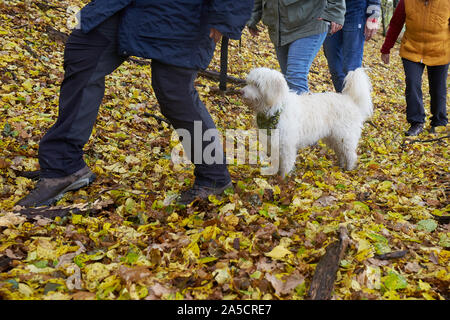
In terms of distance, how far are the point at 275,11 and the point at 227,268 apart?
3.34 meters

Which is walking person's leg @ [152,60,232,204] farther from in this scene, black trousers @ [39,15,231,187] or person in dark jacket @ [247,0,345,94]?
person in dark jacket @ [247,0,345,94]

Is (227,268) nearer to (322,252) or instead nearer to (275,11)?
(322,252)

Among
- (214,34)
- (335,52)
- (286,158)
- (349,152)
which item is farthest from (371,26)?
(214,34)

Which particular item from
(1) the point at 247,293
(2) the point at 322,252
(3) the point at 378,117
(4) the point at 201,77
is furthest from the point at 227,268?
(3) the point at 378,117

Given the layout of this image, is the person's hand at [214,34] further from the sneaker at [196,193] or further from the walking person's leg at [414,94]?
the walking person's leg at [414,94]

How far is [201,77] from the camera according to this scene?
7094 millimetres

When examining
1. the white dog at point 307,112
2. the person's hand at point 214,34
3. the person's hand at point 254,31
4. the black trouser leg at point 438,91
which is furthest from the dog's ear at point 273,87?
the black trouser leg at point 438,91

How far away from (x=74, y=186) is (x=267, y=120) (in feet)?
6.86

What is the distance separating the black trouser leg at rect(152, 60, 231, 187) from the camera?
2.76 meters

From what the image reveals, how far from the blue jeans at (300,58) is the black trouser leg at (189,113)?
177 centimetres

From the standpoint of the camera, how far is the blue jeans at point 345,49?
5.24 meters

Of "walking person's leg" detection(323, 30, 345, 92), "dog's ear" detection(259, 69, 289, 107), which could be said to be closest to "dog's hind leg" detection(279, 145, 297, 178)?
"dog's ear" detection(259, 69, 289, 107)

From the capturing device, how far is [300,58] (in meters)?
4.27

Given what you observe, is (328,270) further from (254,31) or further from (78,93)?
(254,31)
